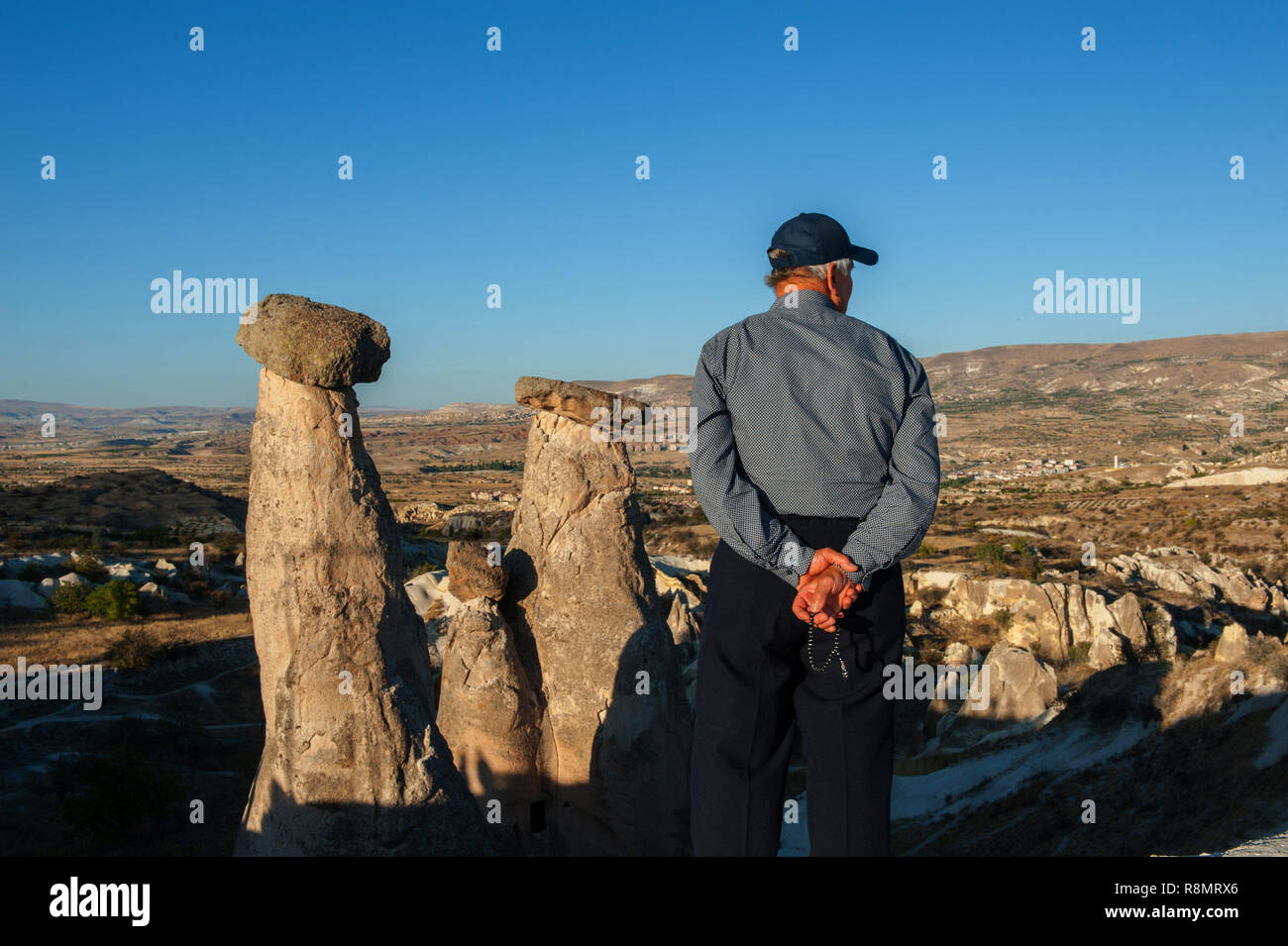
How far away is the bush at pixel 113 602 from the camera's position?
1639 cm

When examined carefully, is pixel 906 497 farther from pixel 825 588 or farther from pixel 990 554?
pixel 990 554

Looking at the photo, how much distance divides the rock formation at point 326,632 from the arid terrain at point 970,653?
5.11m

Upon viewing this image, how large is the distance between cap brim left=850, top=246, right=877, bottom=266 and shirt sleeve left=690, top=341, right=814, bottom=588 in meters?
0.60

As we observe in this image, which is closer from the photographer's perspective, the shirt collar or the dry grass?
the shirt collar

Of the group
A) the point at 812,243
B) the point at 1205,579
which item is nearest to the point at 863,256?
the point at 812,243

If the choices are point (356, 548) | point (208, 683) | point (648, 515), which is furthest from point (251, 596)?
point (648, 515)

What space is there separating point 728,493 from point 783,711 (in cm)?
69

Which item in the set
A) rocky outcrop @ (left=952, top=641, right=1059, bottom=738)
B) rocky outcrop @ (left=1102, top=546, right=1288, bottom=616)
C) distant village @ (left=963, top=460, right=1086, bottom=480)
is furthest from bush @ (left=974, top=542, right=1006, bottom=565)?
distant village @ (left=963, top=460, right=1086, bottom=480)

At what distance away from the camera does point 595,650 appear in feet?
22.4

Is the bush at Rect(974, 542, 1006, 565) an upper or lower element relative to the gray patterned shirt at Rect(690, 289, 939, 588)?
lower

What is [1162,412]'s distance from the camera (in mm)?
110625

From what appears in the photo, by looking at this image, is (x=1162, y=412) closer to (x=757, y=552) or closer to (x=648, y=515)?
(x=648, y=515)

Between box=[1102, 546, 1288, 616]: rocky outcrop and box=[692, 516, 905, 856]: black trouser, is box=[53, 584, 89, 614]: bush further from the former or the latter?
box=[1102, 546, 1288, 616]: rocky outcrop

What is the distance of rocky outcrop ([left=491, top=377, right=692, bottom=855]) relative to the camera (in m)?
6.79
